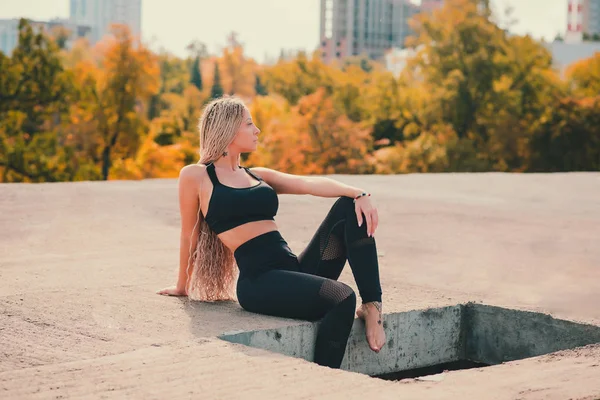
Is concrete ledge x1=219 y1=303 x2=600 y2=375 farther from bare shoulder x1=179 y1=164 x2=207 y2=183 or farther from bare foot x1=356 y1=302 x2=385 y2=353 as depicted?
bare shoulder x1=179 y1=164 x2=207 y2=183

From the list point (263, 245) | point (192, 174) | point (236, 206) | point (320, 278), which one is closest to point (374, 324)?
point (320, 278)

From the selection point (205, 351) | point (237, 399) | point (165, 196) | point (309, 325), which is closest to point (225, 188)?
point (309, 325)

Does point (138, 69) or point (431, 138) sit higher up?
point (138, 69)

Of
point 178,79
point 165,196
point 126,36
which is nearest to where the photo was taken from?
point 165,196

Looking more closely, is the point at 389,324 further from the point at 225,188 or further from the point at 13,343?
the point at 13,343

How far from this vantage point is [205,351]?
14.8ft

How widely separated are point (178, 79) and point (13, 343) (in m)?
101

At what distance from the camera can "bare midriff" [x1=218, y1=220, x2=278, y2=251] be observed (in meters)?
5.49

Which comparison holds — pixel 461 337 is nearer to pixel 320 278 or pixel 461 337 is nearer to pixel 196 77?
pixel 320 278

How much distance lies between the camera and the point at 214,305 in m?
5.67

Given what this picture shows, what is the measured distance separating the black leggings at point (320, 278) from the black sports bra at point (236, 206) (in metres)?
→ 0.14

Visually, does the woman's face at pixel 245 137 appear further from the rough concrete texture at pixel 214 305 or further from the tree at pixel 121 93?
the tree at pixel 121 93

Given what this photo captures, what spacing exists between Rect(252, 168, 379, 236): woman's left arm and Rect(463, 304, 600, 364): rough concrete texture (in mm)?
1186

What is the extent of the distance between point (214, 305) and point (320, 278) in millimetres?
742
